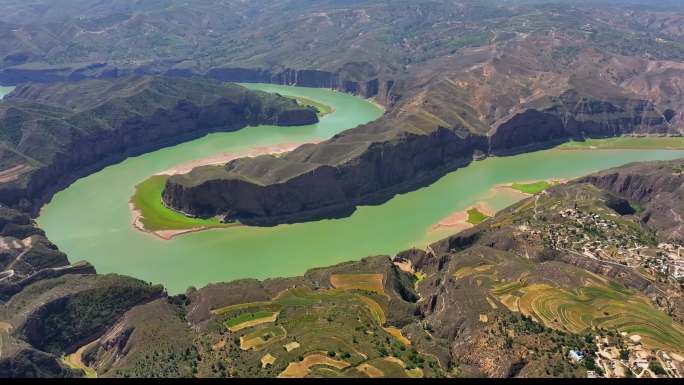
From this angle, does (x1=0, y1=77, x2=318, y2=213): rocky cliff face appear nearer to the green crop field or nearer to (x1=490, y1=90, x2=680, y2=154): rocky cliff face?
(x1=490, y1=90, x2=680, y2=154): rocky cliff face

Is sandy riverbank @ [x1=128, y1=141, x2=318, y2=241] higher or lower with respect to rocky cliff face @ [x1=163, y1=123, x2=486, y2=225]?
lower

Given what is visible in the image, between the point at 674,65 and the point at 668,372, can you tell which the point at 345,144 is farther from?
the point at 674,65

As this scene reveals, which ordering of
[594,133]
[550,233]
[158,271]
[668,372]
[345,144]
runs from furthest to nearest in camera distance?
[594,133]
[345,144]
[158,271]
[550,233]
[668,372]

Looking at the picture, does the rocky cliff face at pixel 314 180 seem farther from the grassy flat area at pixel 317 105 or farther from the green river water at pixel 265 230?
the grassy flat area at pixel 317 105

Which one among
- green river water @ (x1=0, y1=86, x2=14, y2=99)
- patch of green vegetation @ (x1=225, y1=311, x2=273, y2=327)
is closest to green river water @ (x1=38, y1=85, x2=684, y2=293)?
patch of green vegetation @ (x1=225, y1=311, x2=273, y2=327)

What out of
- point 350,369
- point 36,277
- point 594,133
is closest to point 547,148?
point 594,133
